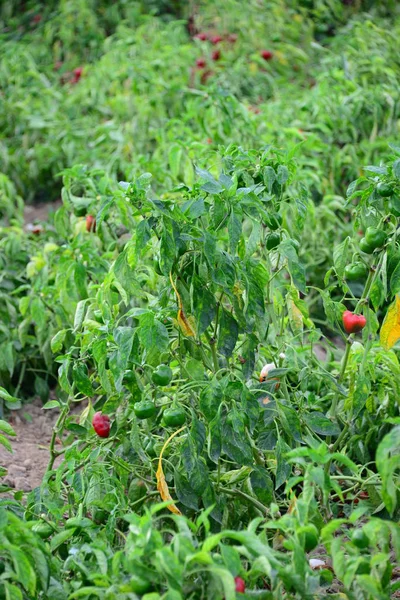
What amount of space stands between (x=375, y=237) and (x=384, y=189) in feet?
0.36

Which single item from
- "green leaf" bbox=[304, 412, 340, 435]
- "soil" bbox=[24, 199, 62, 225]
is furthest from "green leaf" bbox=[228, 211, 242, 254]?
"soil" bbox=[24, 199, 62, 225]

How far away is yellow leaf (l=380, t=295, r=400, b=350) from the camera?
2.20 meters

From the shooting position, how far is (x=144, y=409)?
6.66 feet

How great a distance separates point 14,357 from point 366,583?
1863mm

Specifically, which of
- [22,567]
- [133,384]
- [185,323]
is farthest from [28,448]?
[22,567]

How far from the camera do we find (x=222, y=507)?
2.11 metres

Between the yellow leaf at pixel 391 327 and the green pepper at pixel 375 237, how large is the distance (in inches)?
6.8

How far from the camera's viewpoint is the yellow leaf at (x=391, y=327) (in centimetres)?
220

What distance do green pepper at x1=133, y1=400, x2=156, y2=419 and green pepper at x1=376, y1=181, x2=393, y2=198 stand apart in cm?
69

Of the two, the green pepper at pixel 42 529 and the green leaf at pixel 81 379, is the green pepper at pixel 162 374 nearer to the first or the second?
the green leaf at pixel 81 379

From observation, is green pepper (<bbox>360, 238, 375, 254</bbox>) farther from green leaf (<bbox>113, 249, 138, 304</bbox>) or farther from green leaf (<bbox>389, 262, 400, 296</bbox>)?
green leaf (<bbox>113, 249, 138, 304</bbox>)

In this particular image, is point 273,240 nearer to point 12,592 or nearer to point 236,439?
point 236,439

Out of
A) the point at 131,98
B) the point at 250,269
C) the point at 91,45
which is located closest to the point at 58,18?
the point at 91,45

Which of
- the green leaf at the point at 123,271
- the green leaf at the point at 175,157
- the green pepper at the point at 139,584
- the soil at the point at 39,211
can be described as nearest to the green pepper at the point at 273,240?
the green leaf at the point at 123,271
